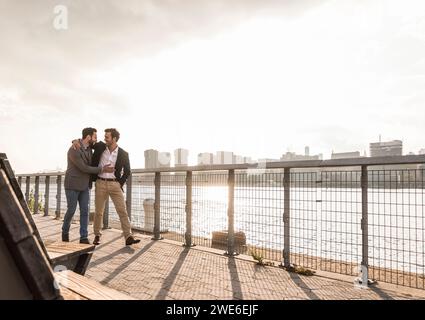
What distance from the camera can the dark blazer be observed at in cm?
673

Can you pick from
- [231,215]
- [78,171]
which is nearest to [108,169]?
[78,171]

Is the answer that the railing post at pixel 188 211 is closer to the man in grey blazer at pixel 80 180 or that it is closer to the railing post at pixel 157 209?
the railing post at pixel 157 209

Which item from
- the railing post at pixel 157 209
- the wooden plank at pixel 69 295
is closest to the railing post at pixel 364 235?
the wooden plank at pixel 69 295

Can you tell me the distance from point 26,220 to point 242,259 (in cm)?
475

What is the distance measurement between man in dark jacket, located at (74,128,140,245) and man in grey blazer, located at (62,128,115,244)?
0.47ft

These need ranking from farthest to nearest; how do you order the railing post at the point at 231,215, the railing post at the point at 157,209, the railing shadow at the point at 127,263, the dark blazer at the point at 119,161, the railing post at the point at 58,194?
the railing post at the point at 58,194
the railing post at the point at 157,209
the dark blazer at the point at 119,161
the railing post at the point at 231,215
the railing shadow at the point at 127,263

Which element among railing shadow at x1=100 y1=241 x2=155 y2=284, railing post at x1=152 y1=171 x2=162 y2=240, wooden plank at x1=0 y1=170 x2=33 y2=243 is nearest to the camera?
wooden plank at x1=0 y1=170 x2=33 y2=243

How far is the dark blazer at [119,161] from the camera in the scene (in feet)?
22.1

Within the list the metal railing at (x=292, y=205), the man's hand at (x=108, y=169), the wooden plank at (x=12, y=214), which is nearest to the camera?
the wooden plank at (x=12, y=214)

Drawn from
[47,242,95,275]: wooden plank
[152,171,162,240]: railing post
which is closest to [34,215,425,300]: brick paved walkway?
[47,242,95,275]: wooden plank

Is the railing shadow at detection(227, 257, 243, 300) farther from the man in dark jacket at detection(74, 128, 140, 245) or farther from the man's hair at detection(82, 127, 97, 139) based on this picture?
the man's hair at detection(82, 127, 97, 139)

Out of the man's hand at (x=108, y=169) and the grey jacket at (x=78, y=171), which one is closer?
the grey jacket at (x=78, y=171)

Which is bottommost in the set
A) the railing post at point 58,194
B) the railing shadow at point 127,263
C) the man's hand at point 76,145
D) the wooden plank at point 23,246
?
the railing shadow at point 127,263

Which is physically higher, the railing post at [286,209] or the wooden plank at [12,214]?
the wooden plank at [12,214]
